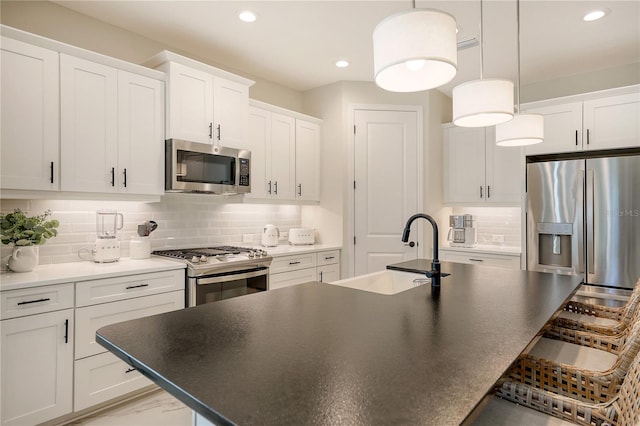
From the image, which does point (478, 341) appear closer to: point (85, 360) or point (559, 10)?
point (85, 360)

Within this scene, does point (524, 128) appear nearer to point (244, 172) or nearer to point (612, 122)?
point (612, 122)

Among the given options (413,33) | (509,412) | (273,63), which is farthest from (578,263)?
(273,63)

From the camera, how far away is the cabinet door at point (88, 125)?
7.59 feet

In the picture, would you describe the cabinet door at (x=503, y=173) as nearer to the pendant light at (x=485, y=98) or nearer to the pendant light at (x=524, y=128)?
the pendant light at (x=524, y=128)

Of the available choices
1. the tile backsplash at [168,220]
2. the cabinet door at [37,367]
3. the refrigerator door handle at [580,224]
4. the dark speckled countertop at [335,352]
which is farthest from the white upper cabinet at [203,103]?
the refrigerator door handle at [580,224]

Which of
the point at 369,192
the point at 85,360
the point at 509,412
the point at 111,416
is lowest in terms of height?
the point at 111,416

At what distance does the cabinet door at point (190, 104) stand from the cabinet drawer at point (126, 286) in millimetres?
1096

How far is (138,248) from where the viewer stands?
9.10 ft

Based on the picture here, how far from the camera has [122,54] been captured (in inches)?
114

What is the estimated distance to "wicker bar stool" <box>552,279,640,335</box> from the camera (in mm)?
1616

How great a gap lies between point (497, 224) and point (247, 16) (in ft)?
11.4

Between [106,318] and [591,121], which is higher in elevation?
[591,121]

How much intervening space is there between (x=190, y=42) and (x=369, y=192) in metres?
2.34

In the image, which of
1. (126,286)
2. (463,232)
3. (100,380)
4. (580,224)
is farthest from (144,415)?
(580,224)
